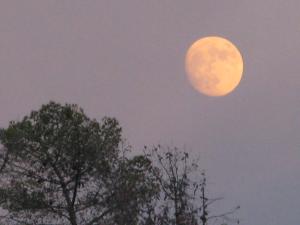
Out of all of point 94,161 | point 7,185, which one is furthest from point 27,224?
point 94,161

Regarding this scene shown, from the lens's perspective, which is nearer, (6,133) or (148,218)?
Result: (148,218)

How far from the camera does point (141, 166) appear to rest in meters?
37.9

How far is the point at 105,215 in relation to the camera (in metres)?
35.1

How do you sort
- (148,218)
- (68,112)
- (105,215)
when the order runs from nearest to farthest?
1. (148,218)
2. (105,215)
3. (68,112)

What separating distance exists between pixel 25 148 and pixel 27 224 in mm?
3994

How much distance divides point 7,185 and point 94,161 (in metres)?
4.68

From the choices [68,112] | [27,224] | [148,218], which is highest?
[68,112]

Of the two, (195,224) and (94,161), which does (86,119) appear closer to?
(94,161)

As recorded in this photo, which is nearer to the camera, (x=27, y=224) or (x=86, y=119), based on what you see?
(x=27, y=224)

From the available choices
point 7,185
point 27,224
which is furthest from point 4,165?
point 27,224

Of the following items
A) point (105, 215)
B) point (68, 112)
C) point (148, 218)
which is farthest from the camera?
point (68, 112)

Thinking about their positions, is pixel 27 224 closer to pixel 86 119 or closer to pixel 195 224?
pixel 86 119

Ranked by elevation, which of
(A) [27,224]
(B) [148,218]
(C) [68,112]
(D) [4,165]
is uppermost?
(C) [68,112]

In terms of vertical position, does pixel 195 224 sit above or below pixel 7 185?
below
